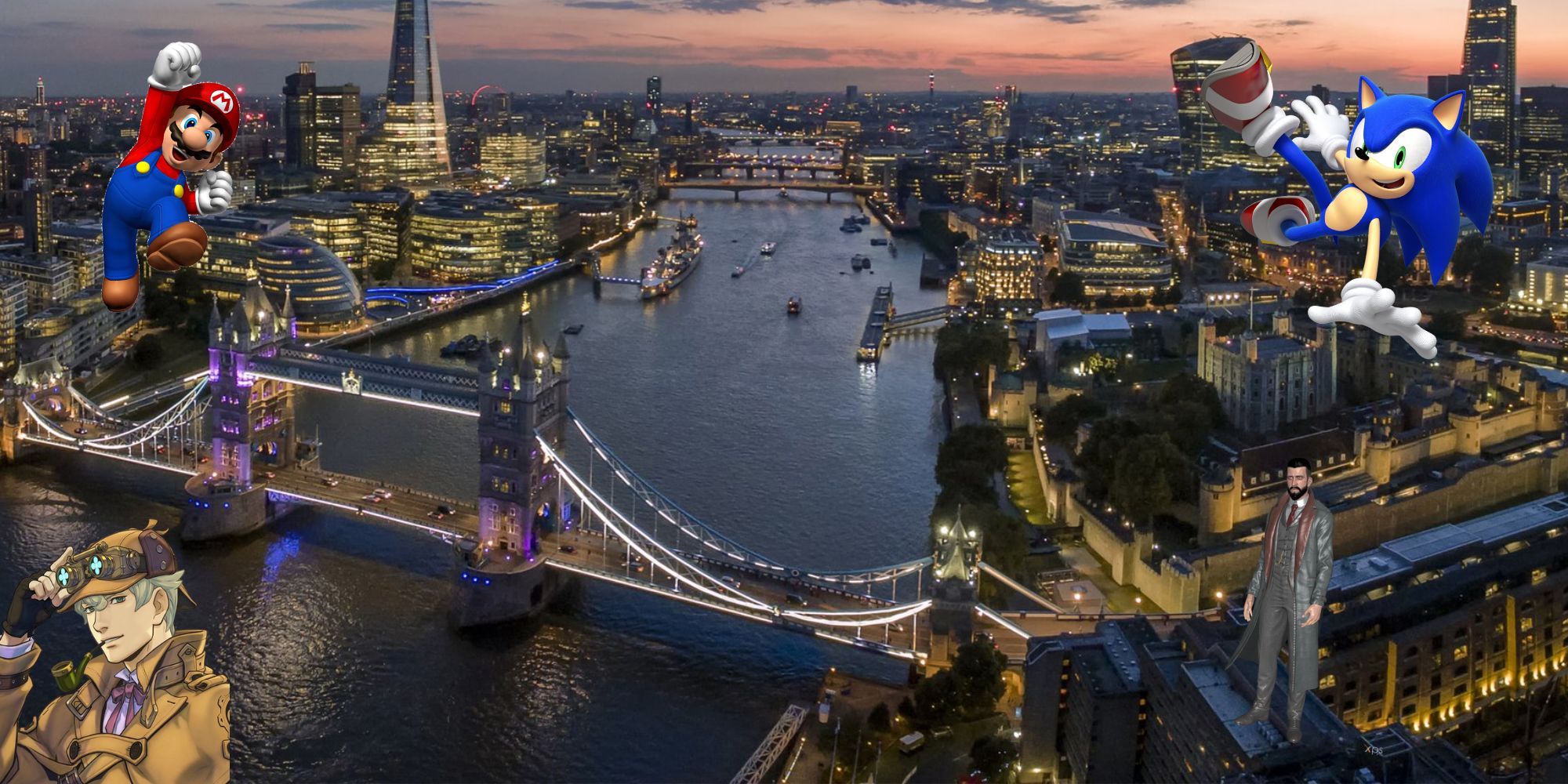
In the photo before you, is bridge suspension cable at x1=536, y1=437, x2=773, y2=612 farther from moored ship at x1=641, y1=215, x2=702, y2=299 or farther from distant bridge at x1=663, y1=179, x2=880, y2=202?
distant bridge at x1=663, y1=179, x2=880, y2=202

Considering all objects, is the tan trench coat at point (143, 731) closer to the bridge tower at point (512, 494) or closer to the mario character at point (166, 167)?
the mario character at point (166, 167)

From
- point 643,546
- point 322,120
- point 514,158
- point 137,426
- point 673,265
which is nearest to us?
point 643,546

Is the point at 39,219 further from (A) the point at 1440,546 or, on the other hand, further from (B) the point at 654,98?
(B) the point at 654,98

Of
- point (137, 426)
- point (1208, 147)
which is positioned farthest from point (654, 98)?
point (137, 426)

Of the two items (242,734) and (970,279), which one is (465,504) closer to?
(242,734)

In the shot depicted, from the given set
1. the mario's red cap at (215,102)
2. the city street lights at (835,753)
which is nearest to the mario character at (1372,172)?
the mario's red cap at (215,102)

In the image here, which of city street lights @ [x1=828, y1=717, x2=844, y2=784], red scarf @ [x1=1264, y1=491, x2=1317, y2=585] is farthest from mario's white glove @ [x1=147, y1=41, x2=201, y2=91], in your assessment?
city street lights @ [x1=828, y1=717, x2=844, y2=784]

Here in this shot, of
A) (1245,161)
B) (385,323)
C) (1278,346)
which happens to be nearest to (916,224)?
(1245,161)
